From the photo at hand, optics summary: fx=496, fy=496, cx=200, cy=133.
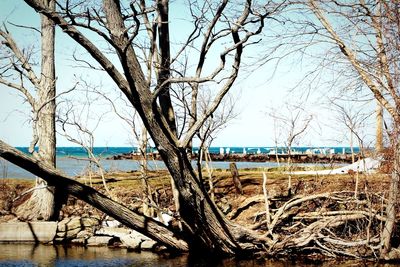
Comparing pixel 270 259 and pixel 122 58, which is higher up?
pixel 122 58

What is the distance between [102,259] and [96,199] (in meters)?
1.42

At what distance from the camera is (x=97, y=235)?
13.3 metres

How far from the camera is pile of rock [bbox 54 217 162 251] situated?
1244 centimetres

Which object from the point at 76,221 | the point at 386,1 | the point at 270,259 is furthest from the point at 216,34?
the point at 76,221

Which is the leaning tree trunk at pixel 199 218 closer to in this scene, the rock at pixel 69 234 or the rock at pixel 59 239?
the rock at pixel 69 234

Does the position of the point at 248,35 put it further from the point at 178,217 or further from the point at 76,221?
the point at 76,221

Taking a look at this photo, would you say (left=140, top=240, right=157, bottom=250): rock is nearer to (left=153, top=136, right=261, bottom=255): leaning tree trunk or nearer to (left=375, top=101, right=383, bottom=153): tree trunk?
(left=153, top=136, right=261, bottom=255): leaning tree trunk

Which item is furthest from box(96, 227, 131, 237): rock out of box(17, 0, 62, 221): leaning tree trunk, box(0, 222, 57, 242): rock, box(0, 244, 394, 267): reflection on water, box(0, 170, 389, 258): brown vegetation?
box(17, 0, 62, 221): leaning tree trunk

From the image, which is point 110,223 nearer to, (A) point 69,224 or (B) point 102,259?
(A) point 69,224

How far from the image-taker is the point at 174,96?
11.2 metres

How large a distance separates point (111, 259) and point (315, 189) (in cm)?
742

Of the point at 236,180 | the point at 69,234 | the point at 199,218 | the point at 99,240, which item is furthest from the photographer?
the point at 236,180

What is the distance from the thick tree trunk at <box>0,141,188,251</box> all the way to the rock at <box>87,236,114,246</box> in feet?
6.57

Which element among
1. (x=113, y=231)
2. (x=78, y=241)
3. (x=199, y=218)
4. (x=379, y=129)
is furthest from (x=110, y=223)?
(x=379, y=129)
